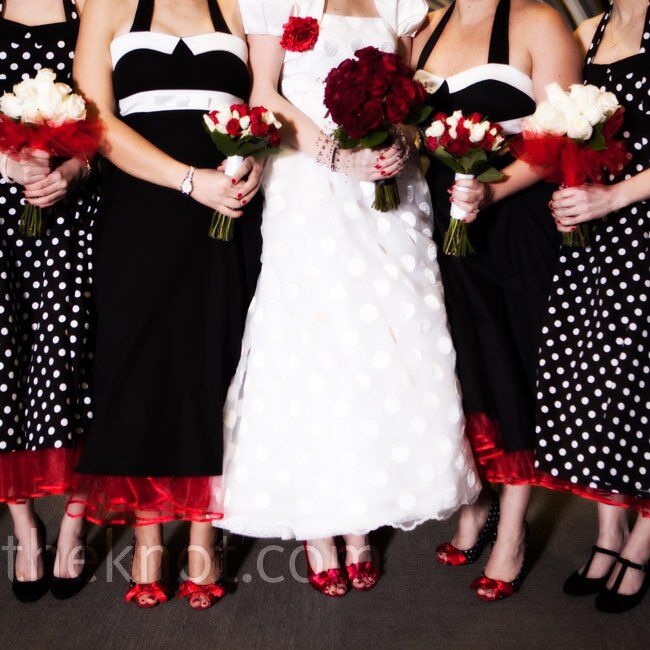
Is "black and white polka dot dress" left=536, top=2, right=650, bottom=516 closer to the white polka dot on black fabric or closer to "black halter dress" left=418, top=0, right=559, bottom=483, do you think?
Result: "black halter dress" left=418, top=0, right=559, bottom=483

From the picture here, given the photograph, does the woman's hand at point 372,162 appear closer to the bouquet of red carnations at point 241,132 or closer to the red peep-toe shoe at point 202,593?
the bouquet of red carnations at point 241,132

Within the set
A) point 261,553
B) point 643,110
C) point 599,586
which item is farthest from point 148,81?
point 599,586

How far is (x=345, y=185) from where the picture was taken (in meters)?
2.50

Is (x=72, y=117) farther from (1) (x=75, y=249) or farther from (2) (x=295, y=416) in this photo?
(2) (x=295, y=416)

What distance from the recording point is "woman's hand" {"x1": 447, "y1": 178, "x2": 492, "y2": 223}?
8.04 ft

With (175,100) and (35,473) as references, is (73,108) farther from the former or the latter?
(35,473)

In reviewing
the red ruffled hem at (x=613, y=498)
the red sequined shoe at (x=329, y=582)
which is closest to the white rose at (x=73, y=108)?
the red sequined shoe at (x=329, y=582)

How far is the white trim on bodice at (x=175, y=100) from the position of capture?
2461mm

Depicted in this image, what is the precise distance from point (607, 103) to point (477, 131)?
40 cm

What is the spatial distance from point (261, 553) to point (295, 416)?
3.08ft

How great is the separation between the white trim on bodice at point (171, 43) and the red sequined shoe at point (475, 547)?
2.05m

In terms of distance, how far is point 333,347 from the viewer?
7.70ft

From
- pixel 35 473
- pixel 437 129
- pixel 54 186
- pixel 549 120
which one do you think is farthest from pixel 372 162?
pixel 35 473

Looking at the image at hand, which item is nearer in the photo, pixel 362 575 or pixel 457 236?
pixel 457 236
